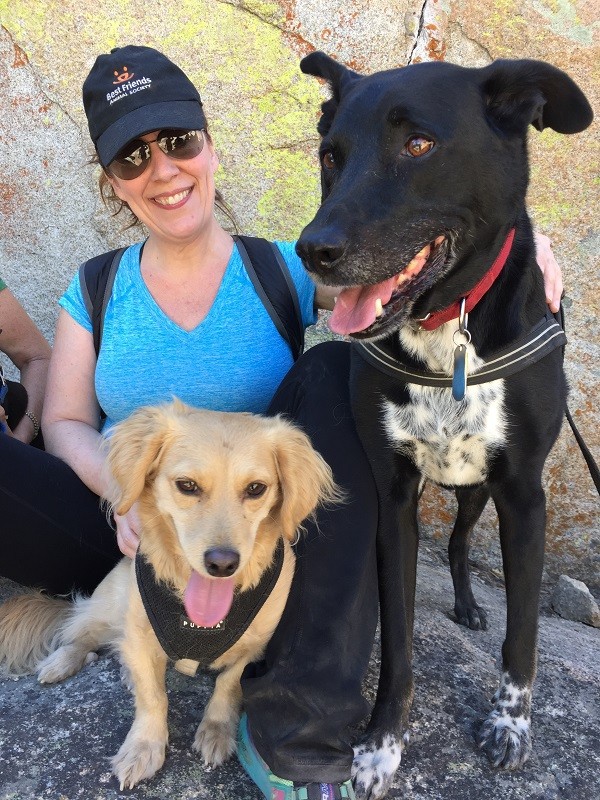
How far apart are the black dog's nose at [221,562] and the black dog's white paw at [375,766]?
2.11 feet

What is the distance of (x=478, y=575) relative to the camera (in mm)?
3625

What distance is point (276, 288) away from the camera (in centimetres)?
267

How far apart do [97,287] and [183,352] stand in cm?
39

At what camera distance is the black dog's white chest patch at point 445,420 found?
6.86 ft

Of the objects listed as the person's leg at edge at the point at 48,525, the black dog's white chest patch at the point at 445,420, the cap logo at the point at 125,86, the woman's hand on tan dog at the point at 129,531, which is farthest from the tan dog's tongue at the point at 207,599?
the cap logo at the point at 125,86

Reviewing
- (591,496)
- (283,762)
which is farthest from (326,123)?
(591,496)

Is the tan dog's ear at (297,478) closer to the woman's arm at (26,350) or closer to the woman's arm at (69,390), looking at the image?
the woman's arm at (69,390)

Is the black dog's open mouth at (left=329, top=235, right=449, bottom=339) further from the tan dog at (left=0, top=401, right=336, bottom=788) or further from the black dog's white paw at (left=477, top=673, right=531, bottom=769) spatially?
the black dog's white paw at (left=477, top=673, right=531, bottom=769)

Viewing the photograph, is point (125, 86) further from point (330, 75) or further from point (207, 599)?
point (207, 599)

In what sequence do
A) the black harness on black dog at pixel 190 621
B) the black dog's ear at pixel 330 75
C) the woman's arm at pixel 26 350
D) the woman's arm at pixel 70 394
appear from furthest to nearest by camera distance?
the woman's arm at pixel 26 350 → the woman's arm at pixel 70 394 → the black dog's ear at pixel 330 75 → the black harness on black dog at pixel 190 621

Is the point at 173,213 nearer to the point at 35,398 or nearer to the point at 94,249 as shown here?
the point at 35,398

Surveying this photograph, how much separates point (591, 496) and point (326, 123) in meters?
2.21

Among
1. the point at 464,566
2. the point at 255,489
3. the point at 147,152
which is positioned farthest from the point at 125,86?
the point at 464,566

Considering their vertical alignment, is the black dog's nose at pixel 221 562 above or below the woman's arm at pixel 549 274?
below
